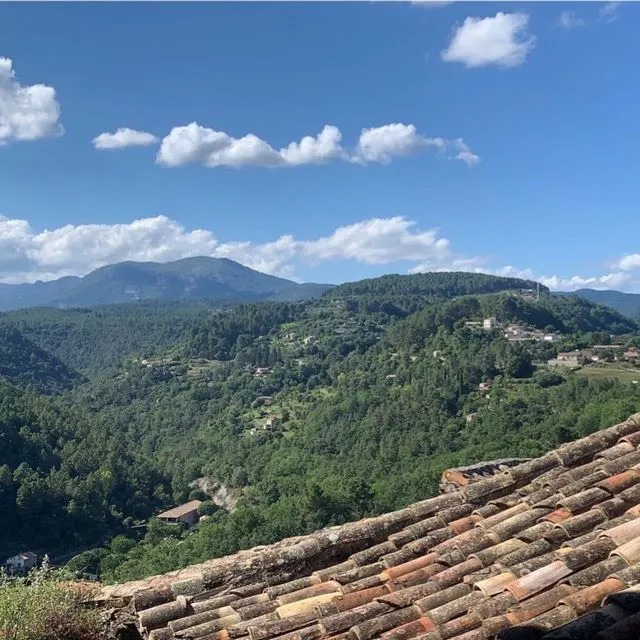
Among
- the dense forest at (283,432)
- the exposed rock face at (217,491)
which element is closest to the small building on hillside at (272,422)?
A: the dense forest at (283,432)

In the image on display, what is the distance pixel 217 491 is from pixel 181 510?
32.3 feet

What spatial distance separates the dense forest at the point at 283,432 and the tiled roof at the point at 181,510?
158 cm

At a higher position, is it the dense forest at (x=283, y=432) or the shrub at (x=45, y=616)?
the shrub at (x=45, y=616)

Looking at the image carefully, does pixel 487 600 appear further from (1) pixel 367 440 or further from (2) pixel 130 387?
(2) pixel 130 387

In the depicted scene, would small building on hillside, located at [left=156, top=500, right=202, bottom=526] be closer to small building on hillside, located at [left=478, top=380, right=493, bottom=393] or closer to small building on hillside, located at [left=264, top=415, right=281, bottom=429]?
small building on hillside, located at [left=264, top=415, right=281, bottom=429]

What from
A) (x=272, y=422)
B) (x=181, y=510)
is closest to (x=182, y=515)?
(x=181, y=510)

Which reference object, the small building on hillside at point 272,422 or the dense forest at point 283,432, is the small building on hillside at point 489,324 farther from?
the small building on hillside at point 272,422

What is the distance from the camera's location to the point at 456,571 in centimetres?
318

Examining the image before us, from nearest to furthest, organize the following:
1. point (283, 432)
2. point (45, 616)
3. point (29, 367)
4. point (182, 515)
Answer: point (45, 616) → point (182, 515) → point (283, 432) → point (29, 367)

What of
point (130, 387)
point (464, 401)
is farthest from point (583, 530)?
point (130, 387)

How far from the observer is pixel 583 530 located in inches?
127

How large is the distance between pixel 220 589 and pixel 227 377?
406ft

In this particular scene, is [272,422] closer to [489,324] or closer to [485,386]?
[485,386]

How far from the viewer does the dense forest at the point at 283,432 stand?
1693 inches
